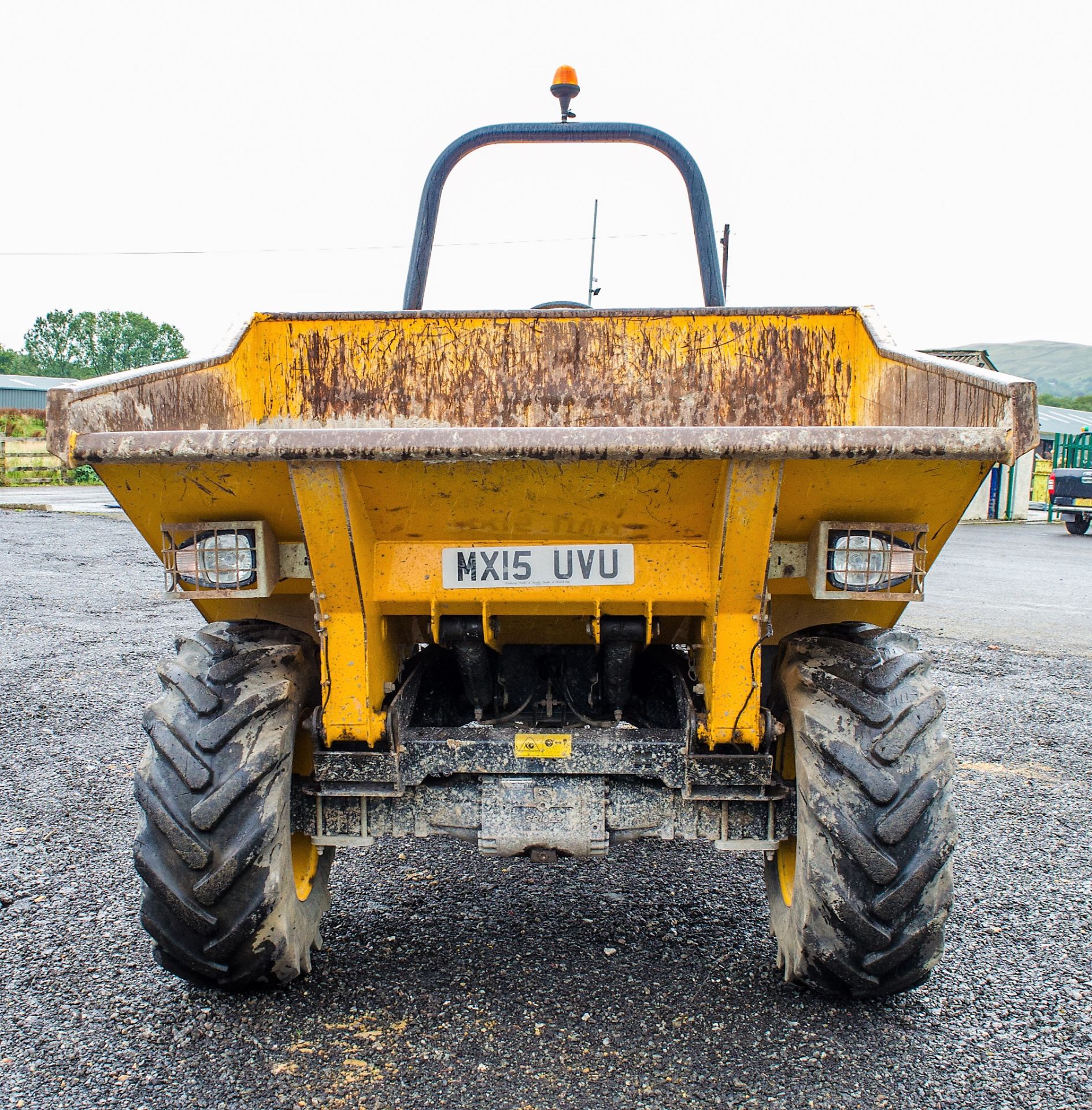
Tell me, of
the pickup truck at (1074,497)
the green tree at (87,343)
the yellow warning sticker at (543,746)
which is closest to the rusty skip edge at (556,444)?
the yellow warning sticker at (543,746)

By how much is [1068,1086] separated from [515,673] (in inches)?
71.9

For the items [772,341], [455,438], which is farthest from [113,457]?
[772,341]

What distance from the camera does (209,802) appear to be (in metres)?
2.32

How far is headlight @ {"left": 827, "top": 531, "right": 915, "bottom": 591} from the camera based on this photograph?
2344mm

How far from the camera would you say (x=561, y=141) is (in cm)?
420

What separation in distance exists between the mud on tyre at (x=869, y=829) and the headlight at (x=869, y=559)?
25 centimetres

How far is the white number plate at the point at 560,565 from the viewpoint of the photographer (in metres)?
2.41

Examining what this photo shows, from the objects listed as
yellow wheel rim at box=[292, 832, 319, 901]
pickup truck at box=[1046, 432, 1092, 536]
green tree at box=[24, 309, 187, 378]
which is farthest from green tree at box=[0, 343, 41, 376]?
yellow wheel rim at box=[292, 832, 319, 901]

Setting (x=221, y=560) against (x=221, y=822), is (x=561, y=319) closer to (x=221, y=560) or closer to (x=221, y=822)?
(x=221, y=560)

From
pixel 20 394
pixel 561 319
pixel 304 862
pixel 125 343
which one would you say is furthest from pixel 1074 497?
pixel 125 343

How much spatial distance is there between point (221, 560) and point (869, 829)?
1678 mm

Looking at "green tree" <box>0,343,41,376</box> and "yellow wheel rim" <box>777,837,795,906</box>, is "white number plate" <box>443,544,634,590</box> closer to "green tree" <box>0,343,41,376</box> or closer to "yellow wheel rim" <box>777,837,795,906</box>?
"yellow wheel rim" <box>777,837,795,906</box>

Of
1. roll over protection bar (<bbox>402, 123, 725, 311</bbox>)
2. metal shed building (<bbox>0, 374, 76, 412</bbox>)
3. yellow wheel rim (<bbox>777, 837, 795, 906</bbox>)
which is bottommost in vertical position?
metal shed building (<bbox>0, 374, 76, 412</bbox>)

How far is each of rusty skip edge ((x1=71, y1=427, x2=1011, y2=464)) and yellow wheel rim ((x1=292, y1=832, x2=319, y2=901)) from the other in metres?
1.17
